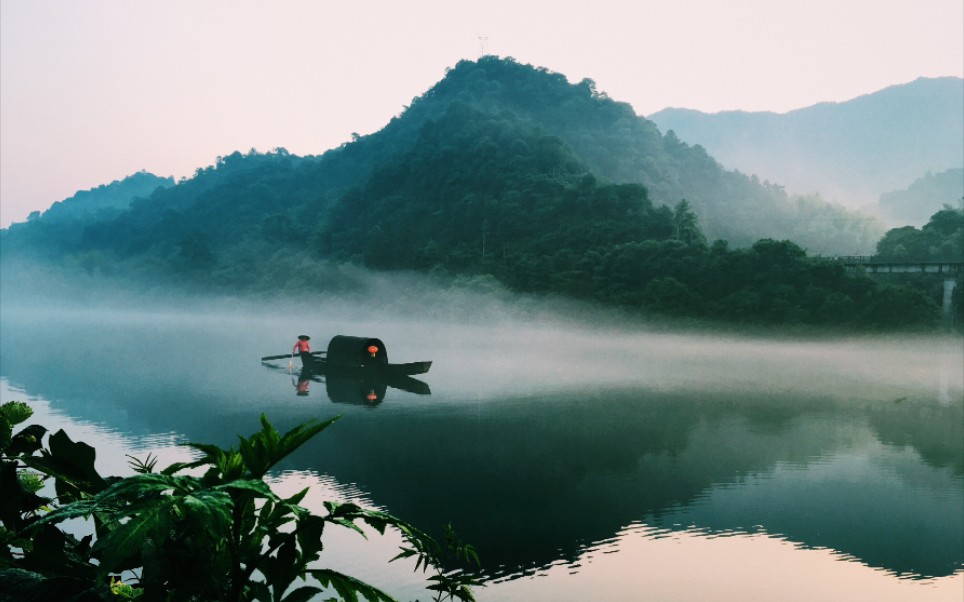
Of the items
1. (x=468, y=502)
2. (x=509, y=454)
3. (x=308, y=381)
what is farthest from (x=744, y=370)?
(x=468, y=502)

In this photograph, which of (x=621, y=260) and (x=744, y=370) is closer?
(x=744, y=370)

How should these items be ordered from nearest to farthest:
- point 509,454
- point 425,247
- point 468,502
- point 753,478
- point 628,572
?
Answer: point 628,572, point 468,502, point 753,478, point 509,454, point 425,247

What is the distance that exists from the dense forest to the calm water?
11396 mm

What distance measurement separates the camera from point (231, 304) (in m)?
169

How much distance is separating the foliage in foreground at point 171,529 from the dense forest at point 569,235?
290 ft

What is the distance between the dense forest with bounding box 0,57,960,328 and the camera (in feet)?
283

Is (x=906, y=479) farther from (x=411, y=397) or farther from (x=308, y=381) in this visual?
(x=308, y=381)

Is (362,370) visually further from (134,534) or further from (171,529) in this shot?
(134,534)

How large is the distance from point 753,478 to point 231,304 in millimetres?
153930

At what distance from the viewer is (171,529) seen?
2.44 metres

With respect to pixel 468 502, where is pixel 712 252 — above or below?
above

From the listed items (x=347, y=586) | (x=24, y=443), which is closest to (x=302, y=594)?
(x=347, y=586)

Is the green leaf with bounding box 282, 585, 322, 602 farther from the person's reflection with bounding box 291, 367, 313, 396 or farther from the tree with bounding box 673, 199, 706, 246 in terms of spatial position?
the tree with bounding box 673, 199, 706, 246

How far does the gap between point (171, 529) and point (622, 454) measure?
32.1 m
